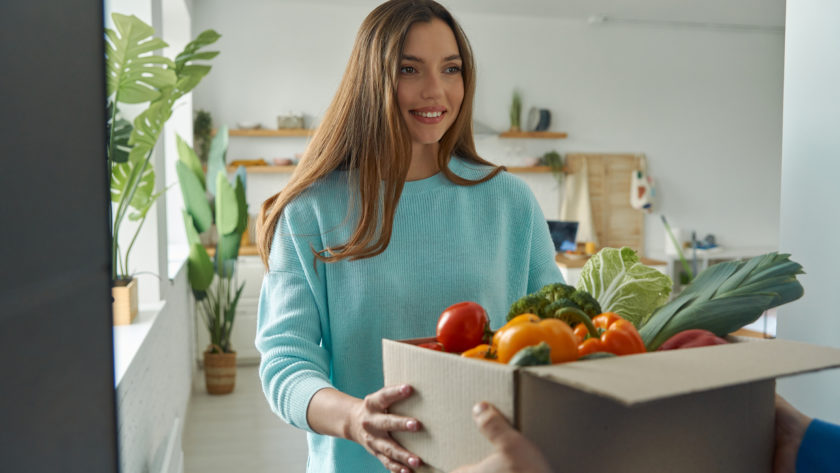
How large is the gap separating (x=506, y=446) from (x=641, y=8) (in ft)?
20.1

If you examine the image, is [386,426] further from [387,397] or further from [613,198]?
[613,198]

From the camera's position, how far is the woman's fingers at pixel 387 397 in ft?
2.52

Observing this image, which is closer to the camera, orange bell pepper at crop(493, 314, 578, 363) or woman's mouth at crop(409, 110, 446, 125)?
orange bell pepper at crop(493, 314, 578, 363)

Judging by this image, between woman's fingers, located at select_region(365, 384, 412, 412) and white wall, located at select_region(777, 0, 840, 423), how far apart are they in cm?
89

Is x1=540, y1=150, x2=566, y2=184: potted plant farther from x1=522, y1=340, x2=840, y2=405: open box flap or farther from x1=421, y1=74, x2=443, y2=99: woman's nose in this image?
x1=522, y1=340, x2=840, y2=405: open box flap

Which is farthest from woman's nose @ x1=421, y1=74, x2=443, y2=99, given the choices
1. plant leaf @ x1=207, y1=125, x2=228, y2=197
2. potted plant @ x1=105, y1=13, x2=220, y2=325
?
plant leaf @ x1=207, y1=125, x2=228, y2=197

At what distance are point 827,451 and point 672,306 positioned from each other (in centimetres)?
28

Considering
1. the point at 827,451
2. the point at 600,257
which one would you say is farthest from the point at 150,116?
the point at 827,451

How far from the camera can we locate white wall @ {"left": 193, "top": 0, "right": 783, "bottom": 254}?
584 cm

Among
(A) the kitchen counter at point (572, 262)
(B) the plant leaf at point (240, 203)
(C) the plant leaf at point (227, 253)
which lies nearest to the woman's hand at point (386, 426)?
(B) the plant leaf at point (240, 203)

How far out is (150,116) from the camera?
7.44 feet

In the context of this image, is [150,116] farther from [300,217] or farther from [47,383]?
[47,383]

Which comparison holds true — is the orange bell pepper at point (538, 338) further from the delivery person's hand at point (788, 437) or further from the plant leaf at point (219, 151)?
the plant leaf at point (219, 151)

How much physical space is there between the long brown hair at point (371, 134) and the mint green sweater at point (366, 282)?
30mm
